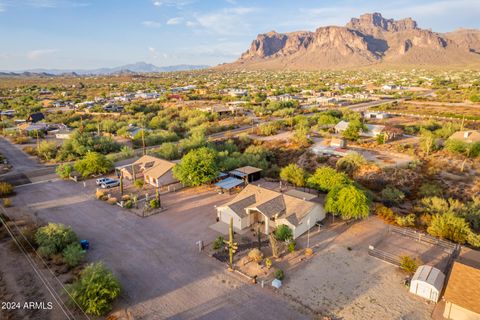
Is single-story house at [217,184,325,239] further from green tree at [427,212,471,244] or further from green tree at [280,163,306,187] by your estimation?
green tree at [427,212,471,244]

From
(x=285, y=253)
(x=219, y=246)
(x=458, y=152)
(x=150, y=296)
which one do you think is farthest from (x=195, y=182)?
(x=458, y=152)

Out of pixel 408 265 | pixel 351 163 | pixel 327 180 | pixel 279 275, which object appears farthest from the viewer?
pixel 351 163

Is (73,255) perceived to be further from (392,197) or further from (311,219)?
(392,197)

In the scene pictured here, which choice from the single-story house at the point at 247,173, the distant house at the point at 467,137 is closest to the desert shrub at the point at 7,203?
the single-story house at the point at 247,173

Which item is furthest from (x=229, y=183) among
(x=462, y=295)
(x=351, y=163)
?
(x=462, y=295)

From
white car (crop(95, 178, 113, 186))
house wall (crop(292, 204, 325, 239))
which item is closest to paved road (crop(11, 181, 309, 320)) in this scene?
white car (crop(95, 178, 113, 186))

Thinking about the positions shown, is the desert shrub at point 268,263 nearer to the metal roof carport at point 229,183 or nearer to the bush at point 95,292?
the bush at point 95,292

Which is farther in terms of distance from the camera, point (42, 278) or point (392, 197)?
point (392, 197)
